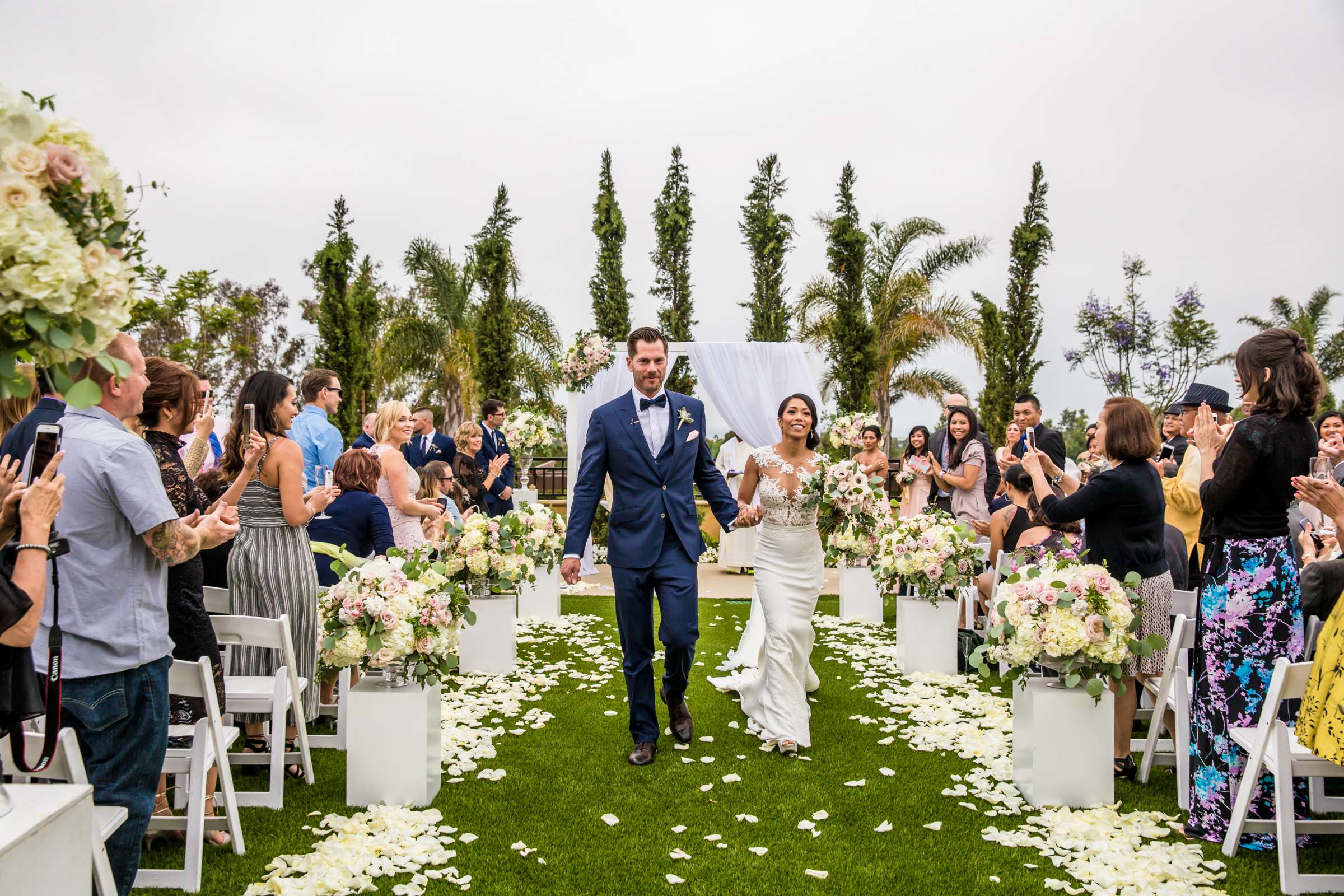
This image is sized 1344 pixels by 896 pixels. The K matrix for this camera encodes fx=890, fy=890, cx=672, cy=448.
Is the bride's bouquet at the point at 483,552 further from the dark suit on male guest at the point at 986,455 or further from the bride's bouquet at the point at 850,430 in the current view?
the dark suit on male guest at the point at 986,455

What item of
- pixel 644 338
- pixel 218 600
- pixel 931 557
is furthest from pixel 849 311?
pixel 218 600

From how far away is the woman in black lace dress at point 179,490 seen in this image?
12.3 feet

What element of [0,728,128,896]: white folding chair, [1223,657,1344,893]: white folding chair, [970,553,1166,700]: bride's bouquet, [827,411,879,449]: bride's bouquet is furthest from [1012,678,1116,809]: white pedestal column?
[827,411,879,449]: bride's bouquet

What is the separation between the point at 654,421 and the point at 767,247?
15733mm

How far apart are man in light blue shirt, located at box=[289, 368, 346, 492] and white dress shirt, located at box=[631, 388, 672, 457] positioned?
7.96ft

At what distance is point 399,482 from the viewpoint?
261 inches

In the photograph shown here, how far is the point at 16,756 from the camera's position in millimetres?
2393

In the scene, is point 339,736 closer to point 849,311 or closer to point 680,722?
point 680,722

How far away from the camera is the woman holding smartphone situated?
4653 millimetres

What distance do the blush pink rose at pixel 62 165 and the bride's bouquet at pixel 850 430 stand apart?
24.7 feet

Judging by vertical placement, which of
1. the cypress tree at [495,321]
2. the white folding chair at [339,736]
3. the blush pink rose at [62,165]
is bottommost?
the white folding chair at [339,736]

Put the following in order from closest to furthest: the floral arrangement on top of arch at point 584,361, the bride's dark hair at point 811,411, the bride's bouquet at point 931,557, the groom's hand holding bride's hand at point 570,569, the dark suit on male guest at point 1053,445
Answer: the groom's hand holding bride's hand at point 570,569 < the bride's dark hair at point 811,411 < the dark suit on male guest at point 1053,445 < the bride's bouquet at point 931,557 < the floral arrangement on top of arch at point 584,361

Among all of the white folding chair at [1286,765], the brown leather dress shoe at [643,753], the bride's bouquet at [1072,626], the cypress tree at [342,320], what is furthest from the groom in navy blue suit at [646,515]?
the cypress tree at [342,320]

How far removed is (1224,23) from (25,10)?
1252 cm
